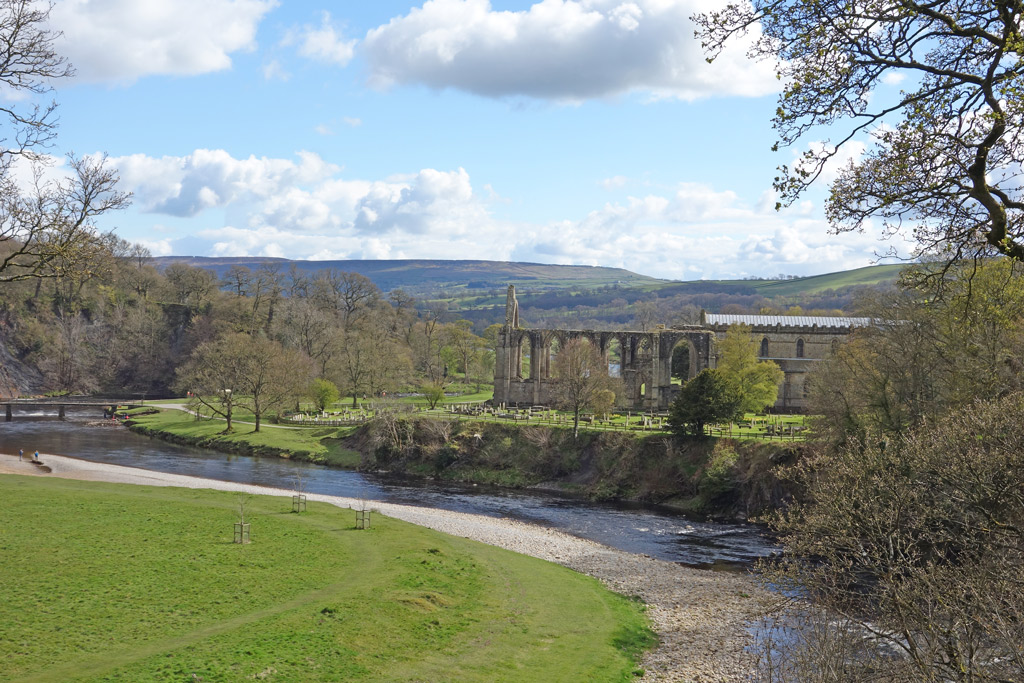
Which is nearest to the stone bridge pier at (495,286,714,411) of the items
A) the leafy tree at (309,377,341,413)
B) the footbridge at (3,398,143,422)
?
the leafy tree at (309,377,341,413)

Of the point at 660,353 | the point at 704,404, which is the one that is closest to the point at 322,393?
the point at 660,353

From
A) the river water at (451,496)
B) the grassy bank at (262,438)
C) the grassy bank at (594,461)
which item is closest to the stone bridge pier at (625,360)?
the grassy bank at (594,461)

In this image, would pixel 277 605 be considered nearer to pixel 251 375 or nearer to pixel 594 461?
pixel 594 461

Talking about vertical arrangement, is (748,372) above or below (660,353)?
below

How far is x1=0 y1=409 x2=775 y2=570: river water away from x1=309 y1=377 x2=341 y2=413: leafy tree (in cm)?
1340

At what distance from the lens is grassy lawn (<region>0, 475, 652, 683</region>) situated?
15883mm

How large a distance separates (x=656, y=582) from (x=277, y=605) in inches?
543

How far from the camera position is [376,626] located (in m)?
18.7

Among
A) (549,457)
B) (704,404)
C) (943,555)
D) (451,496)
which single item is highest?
(943,555)

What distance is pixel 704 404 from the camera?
47250 mm

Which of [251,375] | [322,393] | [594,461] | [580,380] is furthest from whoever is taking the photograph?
[322,393]

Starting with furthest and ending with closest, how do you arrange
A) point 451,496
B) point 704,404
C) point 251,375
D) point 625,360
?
point 625,360 → point 251,375 → point 704,404 → point 451,496

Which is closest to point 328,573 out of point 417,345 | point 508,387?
point 508,387

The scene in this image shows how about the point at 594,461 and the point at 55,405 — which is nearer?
the point at 594,461
